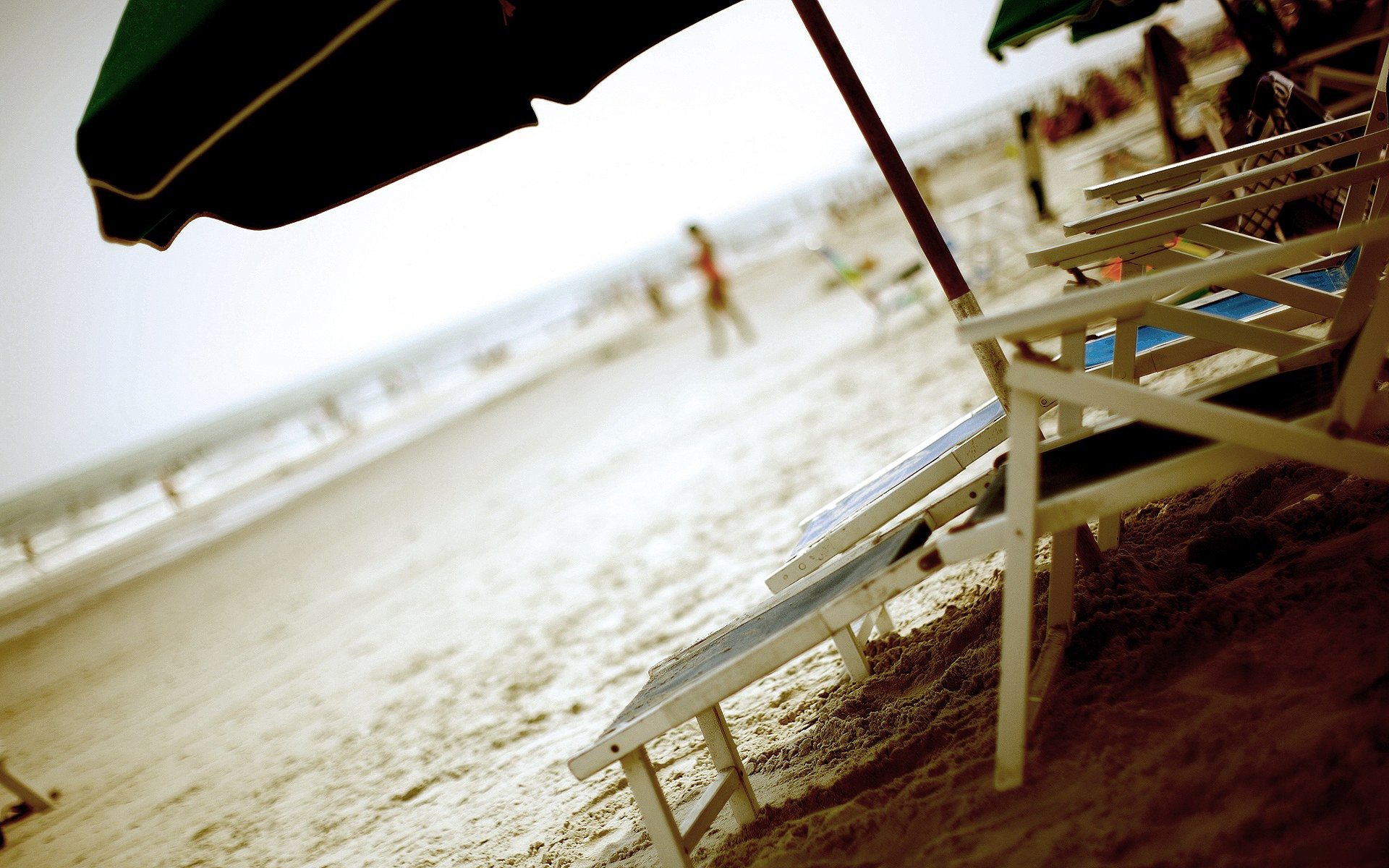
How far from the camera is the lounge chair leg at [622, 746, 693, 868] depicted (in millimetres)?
1886

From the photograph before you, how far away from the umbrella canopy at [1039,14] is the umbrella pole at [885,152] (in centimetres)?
265

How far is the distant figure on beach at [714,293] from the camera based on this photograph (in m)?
12.3

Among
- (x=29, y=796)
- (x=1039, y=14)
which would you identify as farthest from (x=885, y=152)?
(x=29, y=796)

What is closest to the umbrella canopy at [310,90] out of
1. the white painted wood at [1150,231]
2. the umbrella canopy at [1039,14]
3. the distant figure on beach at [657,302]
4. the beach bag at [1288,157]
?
the white painted wood at [1150,231]

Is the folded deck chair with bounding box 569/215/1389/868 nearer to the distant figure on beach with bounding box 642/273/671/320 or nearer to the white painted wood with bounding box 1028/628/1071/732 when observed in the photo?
the white painted wood with bounding box 1028/628/1071/732

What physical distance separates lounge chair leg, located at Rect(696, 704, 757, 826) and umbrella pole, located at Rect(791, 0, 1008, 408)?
1329 millimetres

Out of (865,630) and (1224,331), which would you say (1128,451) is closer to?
(1224,331)

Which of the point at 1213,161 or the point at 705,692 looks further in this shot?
the point at 1213,161

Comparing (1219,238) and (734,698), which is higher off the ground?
(1219,238)

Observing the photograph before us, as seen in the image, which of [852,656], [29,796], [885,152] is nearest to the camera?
[885,152]

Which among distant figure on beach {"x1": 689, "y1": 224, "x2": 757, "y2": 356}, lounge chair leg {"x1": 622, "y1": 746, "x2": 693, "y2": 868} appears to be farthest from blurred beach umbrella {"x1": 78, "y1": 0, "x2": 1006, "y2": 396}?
distant figure on beach {"x1": 689, "y1": 224, "x2": 757, "y2": 356}

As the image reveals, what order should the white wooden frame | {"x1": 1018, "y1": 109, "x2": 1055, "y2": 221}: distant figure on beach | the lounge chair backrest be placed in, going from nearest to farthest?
1. the white wooden frame
2. the lounge chair backrest
3. {"x1": 1018, "y1": 109, "x2": 1055, "y2": 221}: distant figure on beach

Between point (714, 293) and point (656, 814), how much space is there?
11701mm

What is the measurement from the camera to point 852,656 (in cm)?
273
